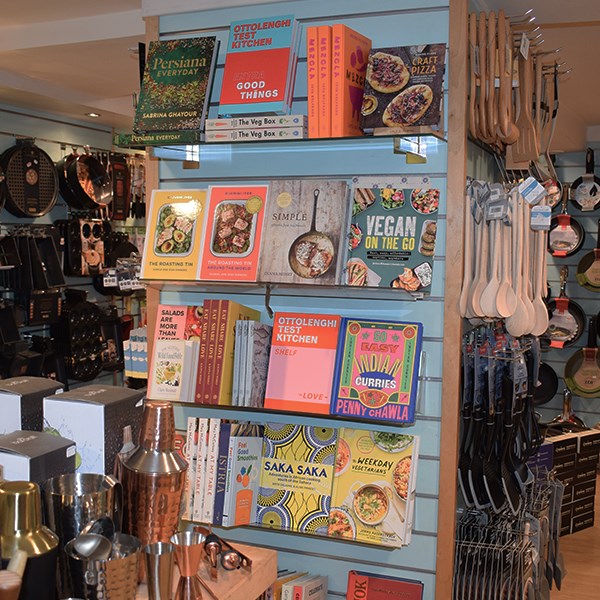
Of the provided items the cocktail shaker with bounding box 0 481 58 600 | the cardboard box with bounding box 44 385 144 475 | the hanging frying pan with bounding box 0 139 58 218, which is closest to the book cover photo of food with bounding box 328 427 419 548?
the cardboard box with bounding box 44 385 144 475

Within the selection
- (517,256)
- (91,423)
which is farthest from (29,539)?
(517,256)

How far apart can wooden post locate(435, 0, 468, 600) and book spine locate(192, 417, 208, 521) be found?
865 millimetres

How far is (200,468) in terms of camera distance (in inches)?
110

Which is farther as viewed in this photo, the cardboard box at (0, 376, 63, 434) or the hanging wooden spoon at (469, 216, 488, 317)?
the hanging wooden spoon at (469, 216, 488, 317)

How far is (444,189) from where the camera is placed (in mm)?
2795

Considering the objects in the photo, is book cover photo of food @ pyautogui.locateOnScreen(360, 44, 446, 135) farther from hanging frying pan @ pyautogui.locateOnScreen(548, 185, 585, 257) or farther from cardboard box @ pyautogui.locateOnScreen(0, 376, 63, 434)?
hanging frying pan @ pyautogui.locateOnScreen(548, 185, 585, 257)

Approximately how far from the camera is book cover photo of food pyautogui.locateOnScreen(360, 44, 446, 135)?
2561 millimetres

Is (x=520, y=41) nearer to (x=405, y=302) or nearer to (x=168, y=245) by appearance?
(x=405, y=302)

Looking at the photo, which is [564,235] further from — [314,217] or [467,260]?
[314,217]

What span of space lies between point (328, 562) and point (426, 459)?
0.59 m

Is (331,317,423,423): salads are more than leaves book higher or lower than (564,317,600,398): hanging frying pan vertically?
higher

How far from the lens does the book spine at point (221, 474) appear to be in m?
2.79

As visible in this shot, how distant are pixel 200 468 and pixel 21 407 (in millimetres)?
1230

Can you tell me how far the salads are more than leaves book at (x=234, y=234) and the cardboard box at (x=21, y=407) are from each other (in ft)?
3.88
